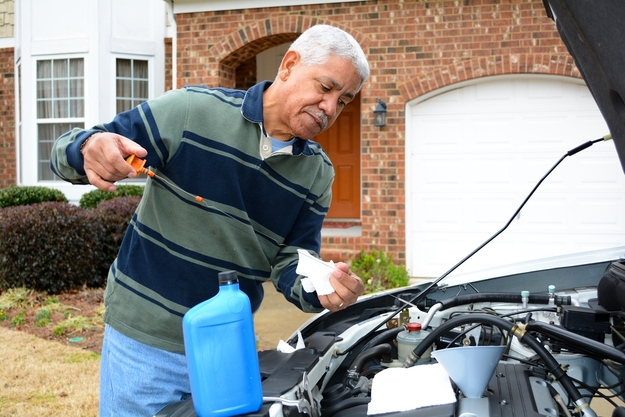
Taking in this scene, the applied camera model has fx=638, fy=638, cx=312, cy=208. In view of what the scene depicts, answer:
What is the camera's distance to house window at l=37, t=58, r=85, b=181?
11555 mm

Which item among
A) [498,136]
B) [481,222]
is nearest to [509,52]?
[498,136]

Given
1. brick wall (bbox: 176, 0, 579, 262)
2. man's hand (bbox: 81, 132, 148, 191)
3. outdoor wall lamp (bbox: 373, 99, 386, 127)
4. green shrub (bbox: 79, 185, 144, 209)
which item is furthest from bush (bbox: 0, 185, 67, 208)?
man's hand (bbox: 81, 132, 148, 191)

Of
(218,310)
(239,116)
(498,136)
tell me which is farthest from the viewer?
(498,136)

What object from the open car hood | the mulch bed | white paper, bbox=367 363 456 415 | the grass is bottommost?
the grass

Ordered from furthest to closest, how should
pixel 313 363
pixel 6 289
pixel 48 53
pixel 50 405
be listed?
1. pixel 48 53
2. pixel 6 289
3. pixel 50 405
4. pixel 313 363

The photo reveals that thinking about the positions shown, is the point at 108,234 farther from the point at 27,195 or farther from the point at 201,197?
the point at 201,197

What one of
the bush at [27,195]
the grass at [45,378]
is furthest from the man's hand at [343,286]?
the bush at [27,195]

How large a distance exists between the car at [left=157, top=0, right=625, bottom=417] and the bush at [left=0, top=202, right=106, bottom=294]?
5.87m

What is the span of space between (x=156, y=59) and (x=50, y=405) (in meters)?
8.21

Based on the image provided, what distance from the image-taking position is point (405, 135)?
28.8ft

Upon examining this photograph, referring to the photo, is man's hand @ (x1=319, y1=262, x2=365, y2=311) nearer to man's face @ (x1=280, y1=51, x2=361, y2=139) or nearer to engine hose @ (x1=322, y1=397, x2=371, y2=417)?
engine hose @ (x1=322, y1=397, x2=371, y2=417)

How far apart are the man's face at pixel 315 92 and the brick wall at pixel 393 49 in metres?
6.57

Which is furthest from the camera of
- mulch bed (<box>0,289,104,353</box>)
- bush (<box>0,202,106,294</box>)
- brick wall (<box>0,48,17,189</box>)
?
brick wall (<box>0,48,17,189</box>)

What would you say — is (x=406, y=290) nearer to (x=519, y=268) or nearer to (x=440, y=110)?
(x=519, y=268)
